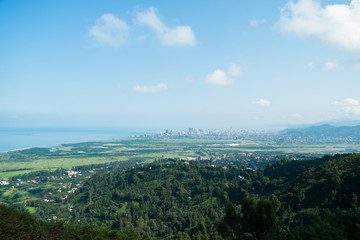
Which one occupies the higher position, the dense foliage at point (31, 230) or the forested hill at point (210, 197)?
the dense foliage at point (31, 230)

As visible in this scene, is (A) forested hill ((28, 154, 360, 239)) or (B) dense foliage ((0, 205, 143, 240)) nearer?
(B) dense foliage ((0, 205, 143, 240))

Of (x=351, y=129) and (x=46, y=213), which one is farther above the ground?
(x=351, y=129)

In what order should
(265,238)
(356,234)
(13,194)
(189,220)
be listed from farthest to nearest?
1. (13,194)
2. (189,220)
3. (265,238)
4. (356,234)

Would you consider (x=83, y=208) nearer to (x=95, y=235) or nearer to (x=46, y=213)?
(x=46, y=213)

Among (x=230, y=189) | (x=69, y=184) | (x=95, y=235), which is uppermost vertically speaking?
(x=95, y=235)

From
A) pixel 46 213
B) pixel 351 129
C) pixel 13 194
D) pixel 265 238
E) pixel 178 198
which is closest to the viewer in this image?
pixel 265 238

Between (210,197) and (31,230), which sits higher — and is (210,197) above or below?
below

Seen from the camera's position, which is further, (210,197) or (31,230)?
(210,197)

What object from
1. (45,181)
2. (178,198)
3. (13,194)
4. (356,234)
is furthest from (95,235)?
(45,181)
